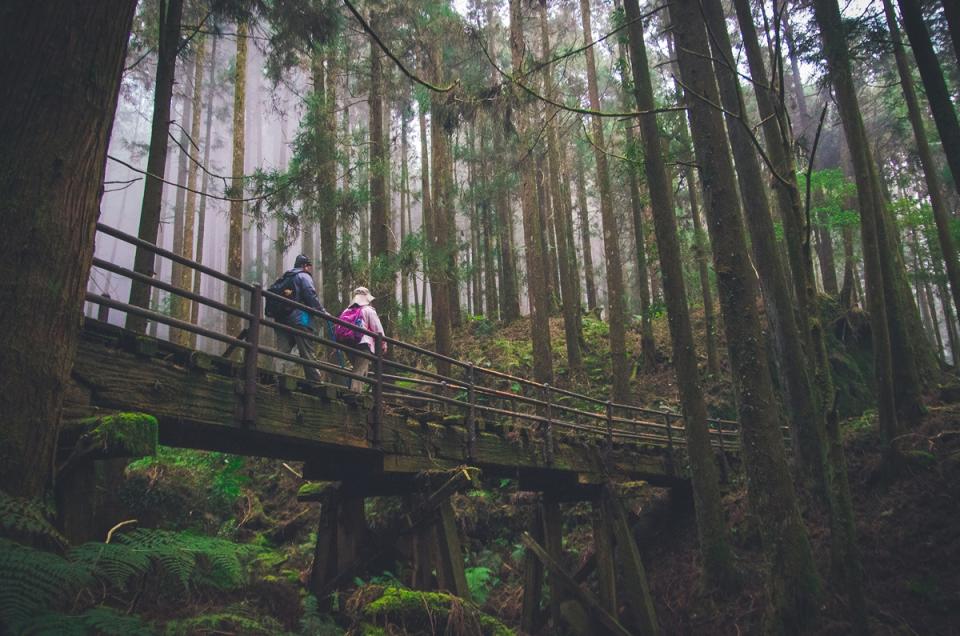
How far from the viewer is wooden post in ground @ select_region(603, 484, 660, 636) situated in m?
8.80

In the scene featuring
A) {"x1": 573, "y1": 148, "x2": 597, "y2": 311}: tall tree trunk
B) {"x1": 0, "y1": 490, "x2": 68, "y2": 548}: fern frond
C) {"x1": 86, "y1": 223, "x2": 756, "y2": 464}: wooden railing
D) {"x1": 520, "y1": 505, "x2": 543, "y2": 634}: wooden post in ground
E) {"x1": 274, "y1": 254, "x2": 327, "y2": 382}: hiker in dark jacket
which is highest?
{"x1": 573, "y1": 148, "x2": 597, "y2": 311}: tall tree trunk

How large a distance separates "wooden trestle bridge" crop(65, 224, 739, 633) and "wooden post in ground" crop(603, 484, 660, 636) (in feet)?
0.07

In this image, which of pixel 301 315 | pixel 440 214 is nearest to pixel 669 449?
pixel 301 315

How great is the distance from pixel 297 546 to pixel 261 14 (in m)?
10.5

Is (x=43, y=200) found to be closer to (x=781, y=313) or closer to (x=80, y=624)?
(x=80, y=624)

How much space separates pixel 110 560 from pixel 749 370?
22.8 ft

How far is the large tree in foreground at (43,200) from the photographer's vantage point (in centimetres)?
255

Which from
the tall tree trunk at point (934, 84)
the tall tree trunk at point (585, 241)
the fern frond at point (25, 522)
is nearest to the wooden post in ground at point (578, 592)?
the tall tree trunk at point (934, 84)

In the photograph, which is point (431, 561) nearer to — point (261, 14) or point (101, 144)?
point (101, 144)

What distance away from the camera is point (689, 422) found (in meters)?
9.04

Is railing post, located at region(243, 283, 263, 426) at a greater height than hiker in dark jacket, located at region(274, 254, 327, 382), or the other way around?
hiker in dark jacket, located at region(274, 254, 327, 382)

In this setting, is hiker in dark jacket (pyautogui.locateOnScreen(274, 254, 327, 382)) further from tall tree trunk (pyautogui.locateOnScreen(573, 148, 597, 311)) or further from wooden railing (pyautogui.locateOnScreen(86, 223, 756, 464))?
tall tree trunk (pyautogui.locateOnScreen(573, 148, 597, 311))

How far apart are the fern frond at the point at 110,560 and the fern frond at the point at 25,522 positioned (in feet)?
0.36

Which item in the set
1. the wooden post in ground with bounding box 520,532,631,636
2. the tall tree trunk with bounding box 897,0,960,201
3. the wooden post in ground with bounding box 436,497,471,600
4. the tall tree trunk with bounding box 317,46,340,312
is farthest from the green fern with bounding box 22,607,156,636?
the tall tree trunk with bounding box 317,46,340,312
